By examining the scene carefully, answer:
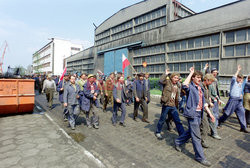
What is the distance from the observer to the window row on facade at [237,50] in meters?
10.8

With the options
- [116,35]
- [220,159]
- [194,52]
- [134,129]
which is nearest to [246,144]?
[220,159]

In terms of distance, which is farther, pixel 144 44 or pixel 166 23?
pixel 144 44

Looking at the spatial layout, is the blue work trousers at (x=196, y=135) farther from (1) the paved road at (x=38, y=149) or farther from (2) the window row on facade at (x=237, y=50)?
(2) the window row on facade at (x=237, y=50)

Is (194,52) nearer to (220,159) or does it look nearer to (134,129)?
(134,129)

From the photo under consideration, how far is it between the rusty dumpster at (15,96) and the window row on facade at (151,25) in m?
14.9

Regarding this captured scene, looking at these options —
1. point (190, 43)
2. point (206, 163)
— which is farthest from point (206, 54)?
point (206, 163)

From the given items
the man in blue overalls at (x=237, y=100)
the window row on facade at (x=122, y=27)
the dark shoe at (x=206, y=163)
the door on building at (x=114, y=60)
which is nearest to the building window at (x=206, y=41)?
the man in blue overalls at (x=237, y=100)

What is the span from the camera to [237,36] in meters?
11.3

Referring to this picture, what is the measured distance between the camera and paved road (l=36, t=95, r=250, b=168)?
3.11 metres

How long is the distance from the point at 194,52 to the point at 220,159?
12.5 m

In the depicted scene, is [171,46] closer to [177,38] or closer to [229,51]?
[177,38]

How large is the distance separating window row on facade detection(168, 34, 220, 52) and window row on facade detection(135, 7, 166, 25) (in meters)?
3.94

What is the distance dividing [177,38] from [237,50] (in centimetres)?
532

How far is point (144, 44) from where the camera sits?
18.5 metres
